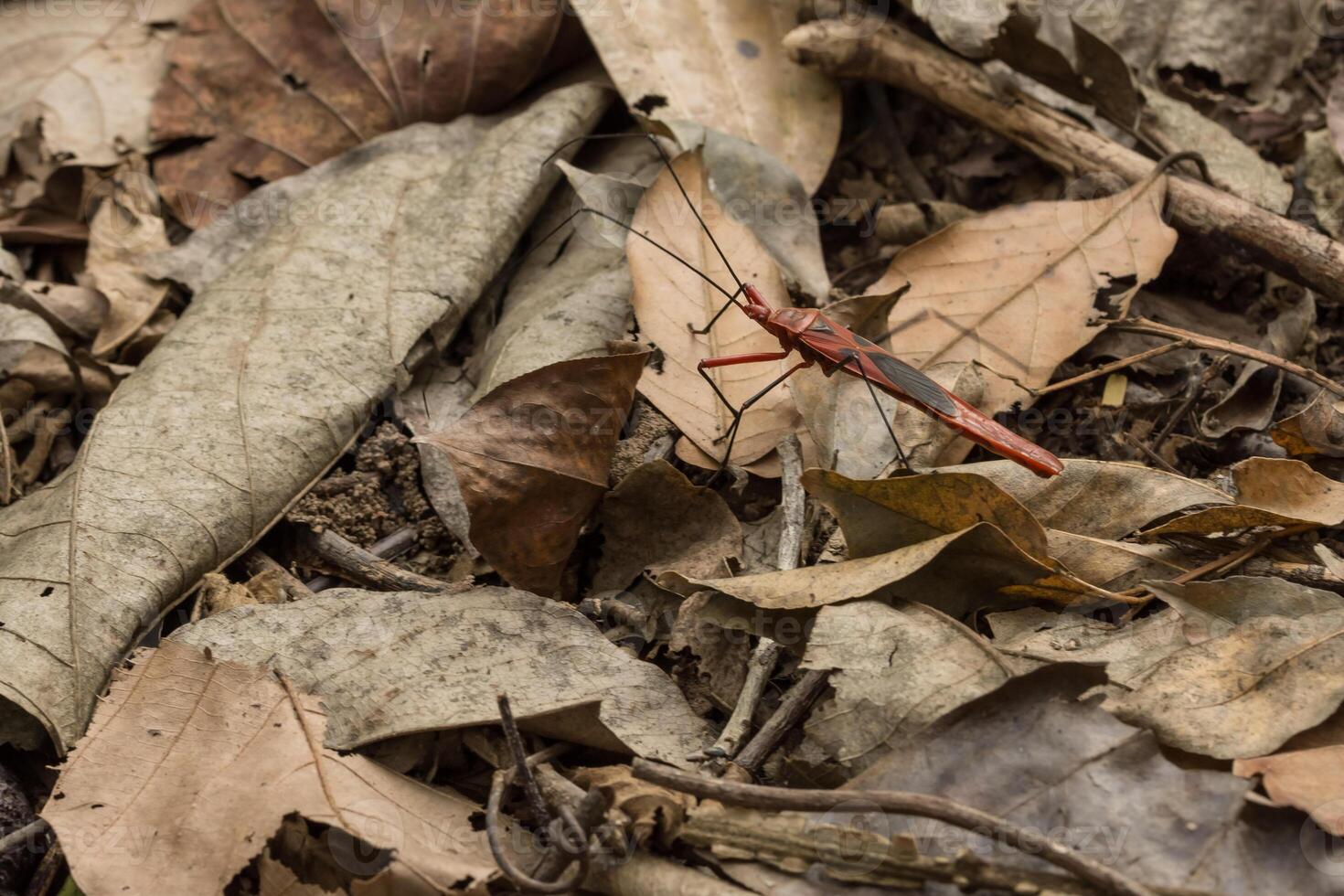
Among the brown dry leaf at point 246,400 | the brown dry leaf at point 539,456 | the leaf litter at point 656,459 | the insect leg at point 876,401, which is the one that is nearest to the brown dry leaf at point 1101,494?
the leaf litter at point 656,459

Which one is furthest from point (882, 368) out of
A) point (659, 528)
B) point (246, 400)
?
point (246, 400)

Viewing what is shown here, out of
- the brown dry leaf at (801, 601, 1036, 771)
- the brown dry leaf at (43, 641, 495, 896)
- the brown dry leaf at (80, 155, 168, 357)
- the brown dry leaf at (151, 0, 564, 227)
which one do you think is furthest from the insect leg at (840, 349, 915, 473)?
the brown dry leaf at (80, 155, 168, 357)

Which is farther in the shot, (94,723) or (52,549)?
(52,549)

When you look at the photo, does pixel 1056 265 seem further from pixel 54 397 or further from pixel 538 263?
pixel 54 397

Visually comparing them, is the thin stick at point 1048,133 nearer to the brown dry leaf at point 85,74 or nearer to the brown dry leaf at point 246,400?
the brown dry leaf at point 246,400

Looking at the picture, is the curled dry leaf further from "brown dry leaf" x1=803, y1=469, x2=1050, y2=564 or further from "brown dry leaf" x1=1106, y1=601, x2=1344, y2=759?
"brown dry leaf" x1=1106, y1=601, x2=1344, y2=759

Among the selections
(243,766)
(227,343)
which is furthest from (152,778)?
(227,343)
